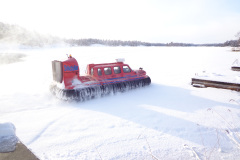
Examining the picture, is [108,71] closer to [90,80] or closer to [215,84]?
[90,80]

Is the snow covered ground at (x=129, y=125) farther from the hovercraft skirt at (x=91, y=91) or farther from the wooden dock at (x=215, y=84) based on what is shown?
the wooden dock at (x=215, y=84)

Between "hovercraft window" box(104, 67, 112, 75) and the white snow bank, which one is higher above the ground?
"hovercraft window" box(104, 67, 112, 75)

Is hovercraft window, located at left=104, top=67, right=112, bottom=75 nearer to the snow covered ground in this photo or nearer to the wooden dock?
the snow covered ground

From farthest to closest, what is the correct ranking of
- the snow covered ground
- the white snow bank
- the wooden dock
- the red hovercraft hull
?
the wooden dock < the red hovercraft hull < the snow covered ground < the white snow bank

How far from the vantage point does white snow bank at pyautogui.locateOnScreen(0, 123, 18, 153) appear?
230cm

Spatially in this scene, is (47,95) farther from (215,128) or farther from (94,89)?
(215,128)

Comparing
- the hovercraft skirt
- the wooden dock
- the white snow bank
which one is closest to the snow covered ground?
the hovercraft skirt

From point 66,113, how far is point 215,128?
417 cm

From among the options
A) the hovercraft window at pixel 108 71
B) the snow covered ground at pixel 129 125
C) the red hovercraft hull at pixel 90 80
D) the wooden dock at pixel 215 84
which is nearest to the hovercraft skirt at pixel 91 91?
the red hovercraft hull at pixel 90 80

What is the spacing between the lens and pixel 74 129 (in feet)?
13.3

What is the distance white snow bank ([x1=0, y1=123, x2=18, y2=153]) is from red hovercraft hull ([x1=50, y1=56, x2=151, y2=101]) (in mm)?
3353

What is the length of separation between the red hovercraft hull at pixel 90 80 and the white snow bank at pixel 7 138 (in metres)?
3.35

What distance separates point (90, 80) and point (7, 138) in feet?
14.1

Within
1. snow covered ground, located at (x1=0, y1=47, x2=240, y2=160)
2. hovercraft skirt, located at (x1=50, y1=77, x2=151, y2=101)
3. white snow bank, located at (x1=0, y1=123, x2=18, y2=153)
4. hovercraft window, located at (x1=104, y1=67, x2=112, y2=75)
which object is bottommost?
snow covered ground, located at (x1=0, y1=47, x2=240, y2=160)
